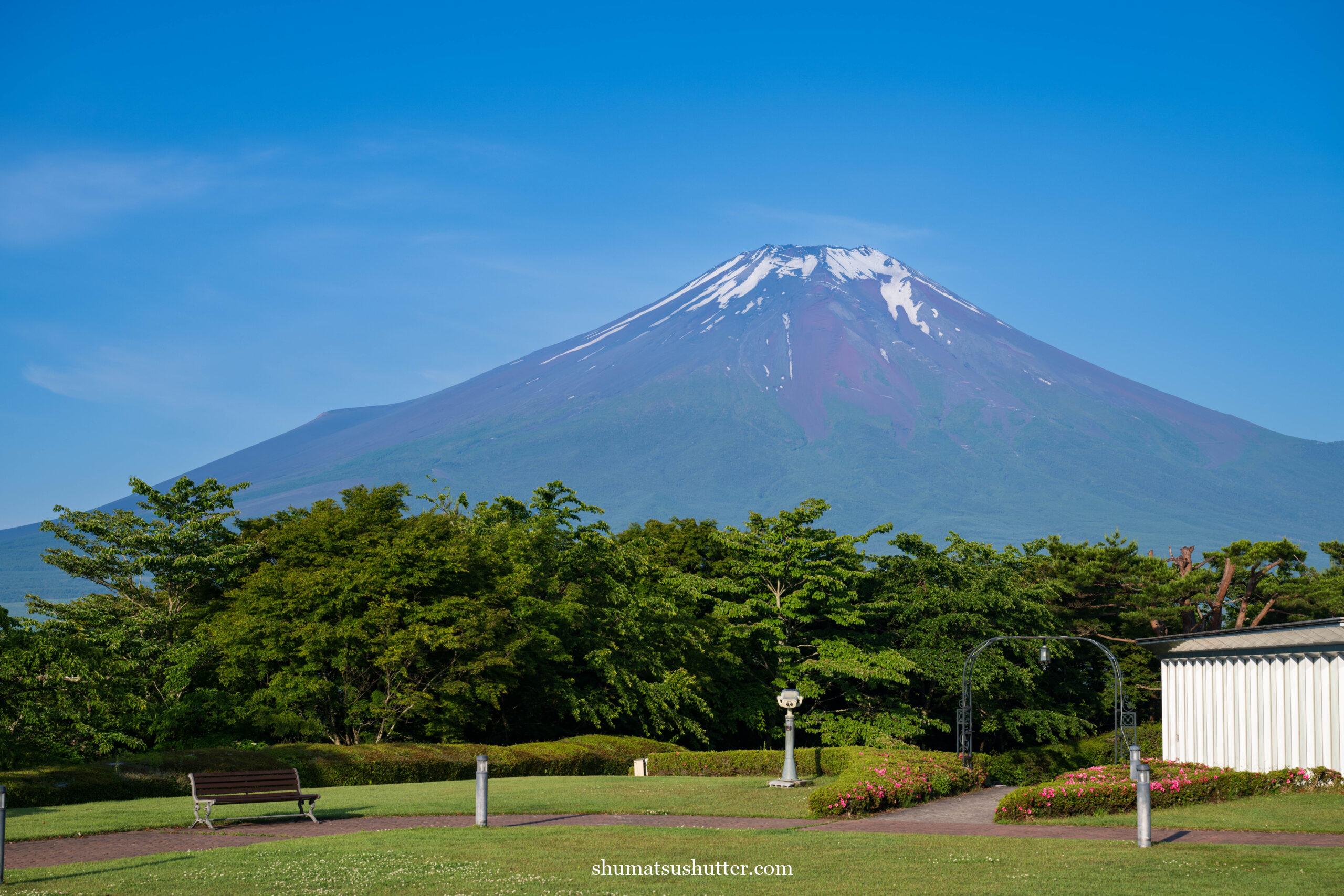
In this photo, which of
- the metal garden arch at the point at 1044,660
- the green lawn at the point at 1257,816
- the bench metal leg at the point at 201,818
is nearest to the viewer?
the green lawn at the point at 1257,816

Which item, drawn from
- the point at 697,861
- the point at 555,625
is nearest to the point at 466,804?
the point at 697,861

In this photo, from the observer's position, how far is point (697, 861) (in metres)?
13.0

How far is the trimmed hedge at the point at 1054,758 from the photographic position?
39.1 metres

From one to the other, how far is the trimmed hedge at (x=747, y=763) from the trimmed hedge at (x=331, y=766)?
50.2 inches

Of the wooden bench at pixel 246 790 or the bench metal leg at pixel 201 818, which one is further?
the wooden bench at pixel 246 790

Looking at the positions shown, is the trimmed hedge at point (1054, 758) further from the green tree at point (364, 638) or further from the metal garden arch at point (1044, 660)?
the green tree at point (364, 638)

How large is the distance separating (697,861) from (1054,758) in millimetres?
31531

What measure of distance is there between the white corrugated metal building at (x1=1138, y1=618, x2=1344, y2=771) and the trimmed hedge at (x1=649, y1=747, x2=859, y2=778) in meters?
7.03

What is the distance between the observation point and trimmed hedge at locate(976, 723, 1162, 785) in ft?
128

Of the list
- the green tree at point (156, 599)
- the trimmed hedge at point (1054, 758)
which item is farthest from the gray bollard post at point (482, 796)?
the trimmed hedge at point (1054, 758)

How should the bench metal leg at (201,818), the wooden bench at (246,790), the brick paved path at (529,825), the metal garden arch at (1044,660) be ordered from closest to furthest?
the brick paved path at (529,825)
the bench metal leg at (201,818)
the wooden bench at (246,790)
the metal garden arch at (1044,660)

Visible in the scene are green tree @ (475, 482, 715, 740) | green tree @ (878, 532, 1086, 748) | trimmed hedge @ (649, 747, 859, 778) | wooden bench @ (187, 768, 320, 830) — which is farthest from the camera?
green tree @ (878, 532, 1086, 748)

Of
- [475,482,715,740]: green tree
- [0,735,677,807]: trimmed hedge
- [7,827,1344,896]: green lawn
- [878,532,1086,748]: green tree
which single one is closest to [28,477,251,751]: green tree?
[0,735,677,807]: trimmed hedge

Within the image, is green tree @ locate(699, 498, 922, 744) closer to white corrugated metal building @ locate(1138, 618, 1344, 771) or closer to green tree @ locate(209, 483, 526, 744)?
green tree @ locate(209, 483, 526, 744)
